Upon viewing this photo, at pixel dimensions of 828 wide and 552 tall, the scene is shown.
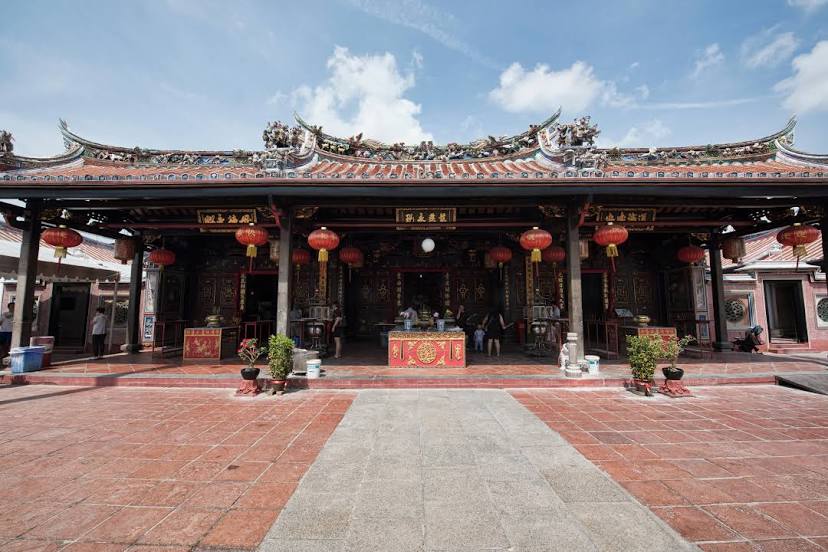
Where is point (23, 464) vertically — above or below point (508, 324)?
below

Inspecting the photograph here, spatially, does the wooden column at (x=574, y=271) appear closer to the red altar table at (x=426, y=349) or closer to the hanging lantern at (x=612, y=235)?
the hanging lantern at (x=612, y=235)

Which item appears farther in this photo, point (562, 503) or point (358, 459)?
point (358, 459)

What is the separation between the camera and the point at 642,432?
4.17 metres

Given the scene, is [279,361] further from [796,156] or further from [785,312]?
[785,312]

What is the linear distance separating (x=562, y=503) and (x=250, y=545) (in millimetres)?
2255

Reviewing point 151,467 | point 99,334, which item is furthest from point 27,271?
point 151,467

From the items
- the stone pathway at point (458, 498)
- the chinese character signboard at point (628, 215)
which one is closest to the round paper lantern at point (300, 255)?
the stone pathway at point (458, 498)

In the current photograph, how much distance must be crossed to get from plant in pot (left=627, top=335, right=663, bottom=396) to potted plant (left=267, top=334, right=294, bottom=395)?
648cm

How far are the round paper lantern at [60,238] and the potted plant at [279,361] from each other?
5575mm

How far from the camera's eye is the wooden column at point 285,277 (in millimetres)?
7371

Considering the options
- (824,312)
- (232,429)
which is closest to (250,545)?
(232,429)

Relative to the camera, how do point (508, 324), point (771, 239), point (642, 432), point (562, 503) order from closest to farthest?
point (562, 503), point (642, 432), point (508, 324), point (771, 239)

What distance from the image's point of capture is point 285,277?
7.51m

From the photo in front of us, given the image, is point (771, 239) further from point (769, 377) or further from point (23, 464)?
point (23, 464)
